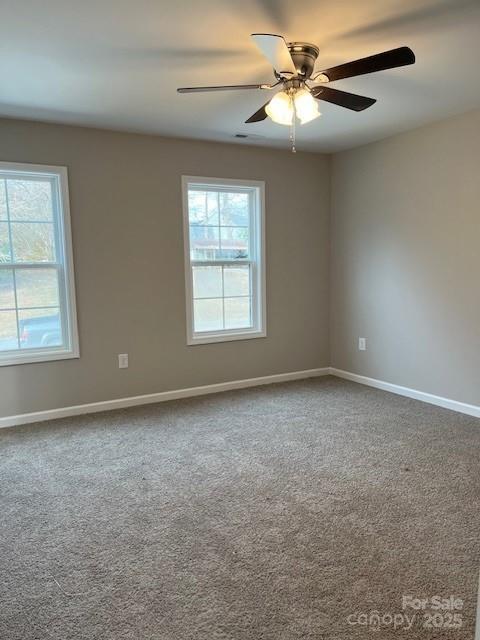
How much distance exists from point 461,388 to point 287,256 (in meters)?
2.13

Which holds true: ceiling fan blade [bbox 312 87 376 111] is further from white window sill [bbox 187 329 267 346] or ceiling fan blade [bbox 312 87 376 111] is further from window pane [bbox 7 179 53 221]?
white window sill [bbox 187 329 267 346]

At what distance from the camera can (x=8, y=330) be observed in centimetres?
369

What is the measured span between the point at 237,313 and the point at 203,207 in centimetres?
113

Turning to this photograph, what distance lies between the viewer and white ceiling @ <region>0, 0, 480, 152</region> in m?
2.02

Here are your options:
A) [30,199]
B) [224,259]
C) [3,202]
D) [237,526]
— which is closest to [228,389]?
[224,259]

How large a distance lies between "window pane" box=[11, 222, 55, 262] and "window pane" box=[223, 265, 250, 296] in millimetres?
1655

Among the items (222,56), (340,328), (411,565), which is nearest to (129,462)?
(411,565)

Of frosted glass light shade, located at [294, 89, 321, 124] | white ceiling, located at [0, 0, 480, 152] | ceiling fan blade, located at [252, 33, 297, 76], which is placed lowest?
frosted glass light shade, located at [294, 89, 321, 124]

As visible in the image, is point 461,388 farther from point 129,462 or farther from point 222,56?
point 222,56

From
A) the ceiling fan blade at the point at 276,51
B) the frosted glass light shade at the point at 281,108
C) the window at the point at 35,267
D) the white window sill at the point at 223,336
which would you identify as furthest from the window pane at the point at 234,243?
the ceiling fan blade at the point at 276,51

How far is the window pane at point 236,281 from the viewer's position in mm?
4590

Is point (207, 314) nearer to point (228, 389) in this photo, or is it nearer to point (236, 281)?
point (236, 281)

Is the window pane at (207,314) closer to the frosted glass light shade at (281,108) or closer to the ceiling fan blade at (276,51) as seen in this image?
the frosted glass light shade at (281,108)

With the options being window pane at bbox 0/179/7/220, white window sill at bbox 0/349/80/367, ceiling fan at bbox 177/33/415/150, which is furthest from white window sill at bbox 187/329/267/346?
ceiling fan at bbox 177/33/415/150
